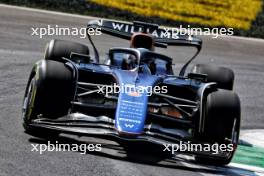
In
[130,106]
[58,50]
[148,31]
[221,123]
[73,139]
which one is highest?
[148,31]

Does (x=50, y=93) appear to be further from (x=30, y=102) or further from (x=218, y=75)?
(x=218, y=75)

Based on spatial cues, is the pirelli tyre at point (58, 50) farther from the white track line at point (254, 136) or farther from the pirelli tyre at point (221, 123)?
the white track line at point (254, 136)

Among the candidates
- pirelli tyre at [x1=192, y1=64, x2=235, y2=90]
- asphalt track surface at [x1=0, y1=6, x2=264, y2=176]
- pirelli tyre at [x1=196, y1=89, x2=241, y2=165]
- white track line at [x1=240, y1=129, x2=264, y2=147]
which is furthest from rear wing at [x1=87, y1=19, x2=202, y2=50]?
pirelli tyre at [x1=196, y1=89, x2=241, y2=165]

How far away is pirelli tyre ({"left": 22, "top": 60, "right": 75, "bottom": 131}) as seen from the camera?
8227mm

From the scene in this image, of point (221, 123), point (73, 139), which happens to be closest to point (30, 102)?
point (73, 139)

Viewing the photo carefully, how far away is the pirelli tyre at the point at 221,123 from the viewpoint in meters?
8.29

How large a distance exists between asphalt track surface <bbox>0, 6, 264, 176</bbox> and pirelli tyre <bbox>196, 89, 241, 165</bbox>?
1.03 ft

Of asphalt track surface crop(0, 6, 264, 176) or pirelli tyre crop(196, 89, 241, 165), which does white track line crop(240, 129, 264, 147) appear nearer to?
asphalt track surface crop(0, 6, 264, 176)

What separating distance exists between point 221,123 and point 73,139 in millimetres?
1643

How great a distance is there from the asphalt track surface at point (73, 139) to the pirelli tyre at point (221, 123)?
1.03 ft

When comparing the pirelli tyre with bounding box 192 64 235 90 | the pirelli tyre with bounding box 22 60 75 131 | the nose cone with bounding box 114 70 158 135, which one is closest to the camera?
the nose cone with bounding box 114 70 158 135

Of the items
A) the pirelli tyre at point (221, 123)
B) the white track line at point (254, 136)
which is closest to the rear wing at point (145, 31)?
the white track line at point (254, 136)

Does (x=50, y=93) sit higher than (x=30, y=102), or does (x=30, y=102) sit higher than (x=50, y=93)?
(x=50, y=93)

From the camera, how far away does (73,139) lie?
8.48m
